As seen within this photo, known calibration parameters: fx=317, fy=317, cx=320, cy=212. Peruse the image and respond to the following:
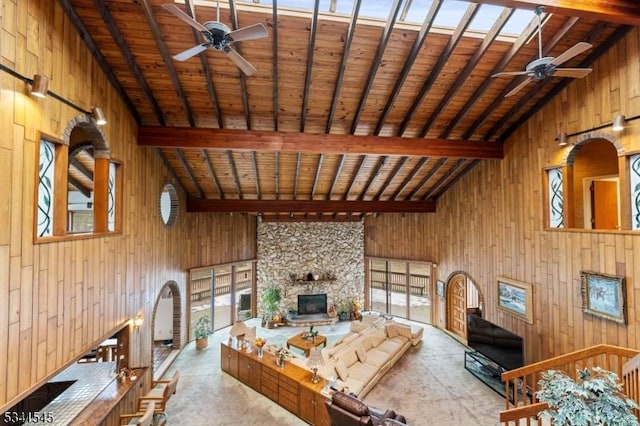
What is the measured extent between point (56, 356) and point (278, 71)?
4.99m

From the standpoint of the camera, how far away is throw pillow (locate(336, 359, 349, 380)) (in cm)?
672

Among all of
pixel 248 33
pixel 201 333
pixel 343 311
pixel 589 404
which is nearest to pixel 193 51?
pixel 248 33

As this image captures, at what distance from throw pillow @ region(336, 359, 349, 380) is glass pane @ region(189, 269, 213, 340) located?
16.4 feet

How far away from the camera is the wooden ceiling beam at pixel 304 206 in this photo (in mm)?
9328

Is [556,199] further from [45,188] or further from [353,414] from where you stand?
[45,188]

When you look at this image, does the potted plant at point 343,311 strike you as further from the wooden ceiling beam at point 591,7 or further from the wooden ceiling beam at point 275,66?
the wooden ceiling beam at point 591,7

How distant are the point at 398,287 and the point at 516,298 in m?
5.12

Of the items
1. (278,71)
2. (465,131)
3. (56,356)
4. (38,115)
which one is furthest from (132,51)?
(465,131)

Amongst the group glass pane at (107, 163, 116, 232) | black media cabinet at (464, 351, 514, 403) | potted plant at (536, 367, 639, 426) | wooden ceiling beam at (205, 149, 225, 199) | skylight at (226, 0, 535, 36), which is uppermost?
skylight at (226, 0, 535, 36)

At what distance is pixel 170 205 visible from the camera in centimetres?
845

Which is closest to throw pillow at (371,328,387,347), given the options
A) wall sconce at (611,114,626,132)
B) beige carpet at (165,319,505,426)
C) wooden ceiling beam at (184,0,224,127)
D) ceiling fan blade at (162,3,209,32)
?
beige carpet at (165,319,505,426)

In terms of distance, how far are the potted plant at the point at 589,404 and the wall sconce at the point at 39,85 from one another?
623cm

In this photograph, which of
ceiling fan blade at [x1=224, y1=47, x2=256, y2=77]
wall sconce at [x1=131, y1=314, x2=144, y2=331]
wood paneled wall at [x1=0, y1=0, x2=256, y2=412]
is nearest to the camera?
wood paneled wall at [x1=0, y1=0, x2=256, y2=412]

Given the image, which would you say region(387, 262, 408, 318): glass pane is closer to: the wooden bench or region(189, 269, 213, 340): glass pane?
region(189, 269, 213, 340): glass pane
